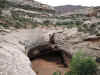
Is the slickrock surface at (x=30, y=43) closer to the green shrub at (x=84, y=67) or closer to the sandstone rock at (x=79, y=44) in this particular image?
the sandstone rock at (x=79, y=44)

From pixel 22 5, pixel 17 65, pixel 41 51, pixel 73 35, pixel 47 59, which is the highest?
pixel 22 5

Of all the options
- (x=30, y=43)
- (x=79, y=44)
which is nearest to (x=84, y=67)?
(x=30, y=43)

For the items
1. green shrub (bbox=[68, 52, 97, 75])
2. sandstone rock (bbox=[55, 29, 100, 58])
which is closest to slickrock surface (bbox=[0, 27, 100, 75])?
sandstone rock (bbox=[55, 29, 100, 58])

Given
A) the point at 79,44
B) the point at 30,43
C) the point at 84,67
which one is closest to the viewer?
the point at 84,67

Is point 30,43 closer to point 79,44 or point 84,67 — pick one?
point 84,67

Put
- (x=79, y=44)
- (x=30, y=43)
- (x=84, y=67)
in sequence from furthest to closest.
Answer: (x=79, y=44)
(x=30, y=43)
(x=84, y=67)

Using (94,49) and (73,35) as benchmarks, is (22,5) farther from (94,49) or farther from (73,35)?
(94,49)

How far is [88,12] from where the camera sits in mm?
19391

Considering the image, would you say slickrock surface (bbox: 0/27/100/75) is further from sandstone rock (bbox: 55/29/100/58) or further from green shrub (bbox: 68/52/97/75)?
green shrub (bbox: 68/52/97/75)

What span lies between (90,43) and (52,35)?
201cm

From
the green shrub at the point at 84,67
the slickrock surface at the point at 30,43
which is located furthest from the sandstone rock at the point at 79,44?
the green shrub at the point at 84,67

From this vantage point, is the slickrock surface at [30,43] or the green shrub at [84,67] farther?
the green shrub at [84,67]

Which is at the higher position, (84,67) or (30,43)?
(30,43)

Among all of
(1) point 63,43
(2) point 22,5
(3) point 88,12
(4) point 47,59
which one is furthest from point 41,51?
(3) point 88,12
